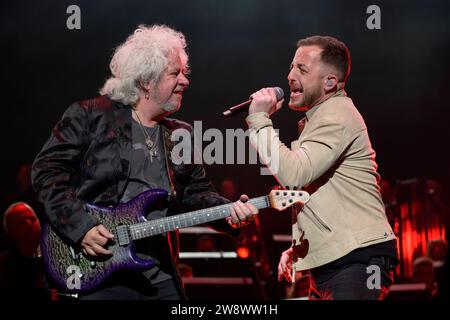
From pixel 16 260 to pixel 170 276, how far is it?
2.55 metres

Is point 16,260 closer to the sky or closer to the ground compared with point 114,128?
closer to the ground

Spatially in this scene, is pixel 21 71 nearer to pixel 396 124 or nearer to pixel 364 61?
pixel 364 61

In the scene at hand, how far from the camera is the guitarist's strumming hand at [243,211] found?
3.01 meters

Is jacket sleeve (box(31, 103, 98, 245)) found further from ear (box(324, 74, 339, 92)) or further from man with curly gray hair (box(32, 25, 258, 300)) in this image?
ear (box(324, 74, 339, 92))

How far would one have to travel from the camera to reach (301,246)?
2.88 m

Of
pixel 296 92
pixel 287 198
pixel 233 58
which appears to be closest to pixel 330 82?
pixel 296 92

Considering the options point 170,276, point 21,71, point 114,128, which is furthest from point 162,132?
point 21,71

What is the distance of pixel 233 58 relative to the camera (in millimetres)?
6887

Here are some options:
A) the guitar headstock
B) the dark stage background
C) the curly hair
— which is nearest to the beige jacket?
the guitar headstock

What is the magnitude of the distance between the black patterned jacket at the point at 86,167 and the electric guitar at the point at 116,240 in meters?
0.08

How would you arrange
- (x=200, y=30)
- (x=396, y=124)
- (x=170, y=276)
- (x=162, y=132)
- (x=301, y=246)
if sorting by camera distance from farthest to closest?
(x=396, y=124), (x=200, y=30), (x=162, y=132), (x=170, y=276), (x=301, y=246)

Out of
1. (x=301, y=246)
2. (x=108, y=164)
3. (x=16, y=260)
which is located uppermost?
(x=108, y=164)

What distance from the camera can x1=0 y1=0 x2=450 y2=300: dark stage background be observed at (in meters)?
6.50

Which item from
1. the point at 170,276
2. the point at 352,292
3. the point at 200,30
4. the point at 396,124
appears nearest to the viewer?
the point at 352,292
